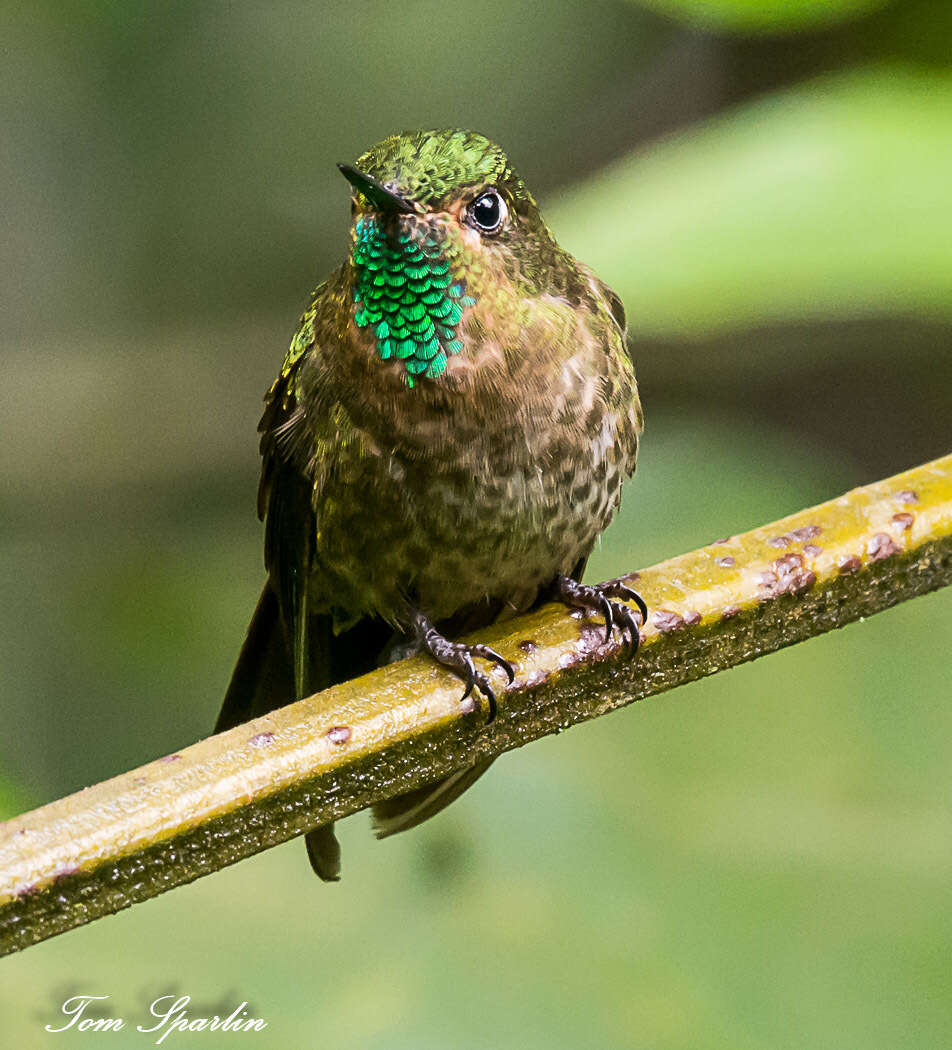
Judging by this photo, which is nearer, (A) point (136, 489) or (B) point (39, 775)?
(B) point (39, 775)

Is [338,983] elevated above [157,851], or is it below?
below

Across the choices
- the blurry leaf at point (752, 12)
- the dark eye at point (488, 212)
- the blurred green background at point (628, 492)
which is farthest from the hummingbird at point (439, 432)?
the blurry leaf at point (752, 12)

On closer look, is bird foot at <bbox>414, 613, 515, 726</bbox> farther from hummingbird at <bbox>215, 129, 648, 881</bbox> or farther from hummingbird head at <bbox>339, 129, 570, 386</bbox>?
hummingbird head at <bbox>339, 129, 570, 386</bbox>

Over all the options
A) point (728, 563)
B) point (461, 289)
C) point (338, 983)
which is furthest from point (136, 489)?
point (728, 563)

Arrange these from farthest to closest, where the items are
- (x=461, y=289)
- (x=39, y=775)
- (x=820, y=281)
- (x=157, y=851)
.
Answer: (x=39, y=775)
(x=461, y=289)
(x=820, y=281)
(x=157, y=851)

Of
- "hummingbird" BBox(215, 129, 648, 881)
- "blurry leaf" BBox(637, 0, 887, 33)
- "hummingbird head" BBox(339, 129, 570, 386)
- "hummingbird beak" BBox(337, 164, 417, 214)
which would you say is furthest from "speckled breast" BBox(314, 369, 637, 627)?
"blurry leaf" BBox(637, 0, 887, 33)

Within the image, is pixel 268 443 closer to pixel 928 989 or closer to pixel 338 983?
pixel 338 983

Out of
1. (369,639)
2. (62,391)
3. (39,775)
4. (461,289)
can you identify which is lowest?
(39,775)
